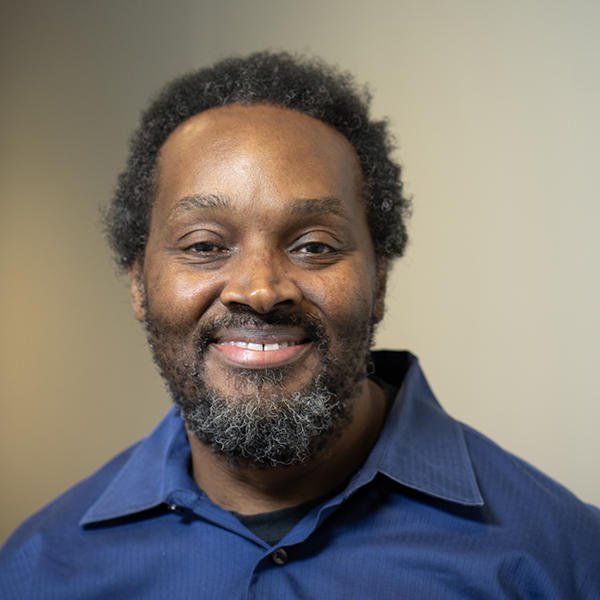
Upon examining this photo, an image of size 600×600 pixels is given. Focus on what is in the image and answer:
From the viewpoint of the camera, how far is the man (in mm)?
1340

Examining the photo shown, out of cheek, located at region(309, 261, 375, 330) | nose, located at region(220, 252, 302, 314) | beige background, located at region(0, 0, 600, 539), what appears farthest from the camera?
beige background, located at region(0, 0, 600, 539)

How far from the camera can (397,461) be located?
4.73ft

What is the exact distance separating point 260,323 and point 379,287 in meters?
0.41

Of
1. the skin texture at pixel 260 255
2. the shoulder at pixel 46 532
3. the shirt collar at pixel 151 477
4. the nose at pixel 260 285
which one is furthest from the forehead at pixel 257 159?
the shoulder at pixel 46 532

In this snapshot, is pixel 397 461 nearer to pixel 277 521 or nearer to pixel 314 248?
pixel 277 521

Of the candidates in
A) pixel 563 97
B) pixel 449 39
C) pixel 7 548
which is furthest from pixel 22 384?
pixel 563 97

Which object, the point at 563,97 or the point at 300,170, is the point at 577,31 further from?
the point at 300,170

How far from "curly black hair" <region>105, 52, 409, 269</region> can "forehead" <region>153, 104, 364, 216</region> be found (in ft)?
0.14

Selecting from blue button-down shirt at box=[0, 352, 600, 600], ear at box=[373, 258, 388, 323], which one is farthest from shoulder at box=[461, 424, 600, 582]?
ear at box=[373, 258, 388, 323]

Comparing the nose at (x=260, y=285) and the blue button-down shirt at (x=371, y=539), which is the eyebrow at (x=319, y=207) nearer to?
the nose at (x=260, y=285)

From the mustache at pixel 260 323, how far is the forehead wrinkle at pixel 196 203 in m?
0.21

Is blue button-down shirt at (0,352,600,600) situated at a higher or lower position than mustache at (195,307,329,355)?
lower

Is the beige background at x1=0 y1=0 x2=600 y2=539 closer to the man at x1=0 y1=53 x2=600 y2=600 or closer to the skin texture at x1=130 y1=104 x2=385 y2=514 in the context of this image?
the man at x1=0 y1=53 x2=600 y2=600

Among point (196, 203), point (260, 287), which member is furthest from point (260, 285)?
point (196, 203)
